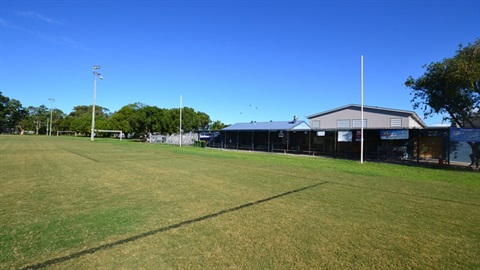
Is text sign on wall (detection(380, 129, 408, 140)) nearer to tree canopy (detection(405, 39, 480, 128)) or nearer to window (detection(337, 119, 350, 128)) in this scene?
tree canopy (detection(405, 39, 480, 128))

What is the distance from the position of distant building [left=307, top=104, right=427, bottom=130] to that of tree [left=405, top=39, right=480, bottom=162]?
6095mm

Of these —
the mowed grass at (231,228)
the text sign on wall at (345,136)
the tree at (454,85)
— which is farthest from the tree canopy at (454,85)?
the mowed grass at (231,228)

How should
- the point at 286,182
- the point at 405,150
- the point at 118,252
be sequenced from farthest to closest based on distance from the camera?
the point at 405,150
the point at 286,182
the point at 118,252

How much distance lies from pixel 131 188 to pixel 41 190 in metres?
2.29

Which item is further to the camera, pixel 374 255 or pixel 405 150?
pixel 405 150

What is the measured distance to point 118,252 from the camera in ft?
12.2

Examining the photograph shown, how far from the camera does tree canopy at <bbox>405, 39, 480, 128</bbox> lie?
16516 mm

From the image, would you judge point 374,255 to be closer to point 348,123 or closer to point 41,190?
point 41,190

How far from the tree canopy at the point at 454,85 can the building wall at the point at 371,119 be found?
7319mm

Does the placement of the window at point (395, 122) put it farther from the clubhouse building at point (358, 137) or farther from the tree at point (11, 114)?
the tree at point (11, 114)

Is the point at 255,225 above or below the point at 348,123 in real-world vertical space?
below

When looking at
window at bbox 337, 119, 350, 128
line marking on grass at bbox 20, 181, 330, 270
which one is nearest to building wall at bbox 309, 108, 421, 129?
window at bbox 337, 119, 350, 128

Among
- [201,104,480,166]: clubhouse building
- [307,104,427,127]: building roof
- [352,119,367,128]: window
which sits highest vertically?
[307,104,427,127]: building roof

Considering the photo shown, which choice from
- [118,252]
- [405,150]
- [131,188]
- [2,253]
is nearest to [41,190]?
[131,188]
